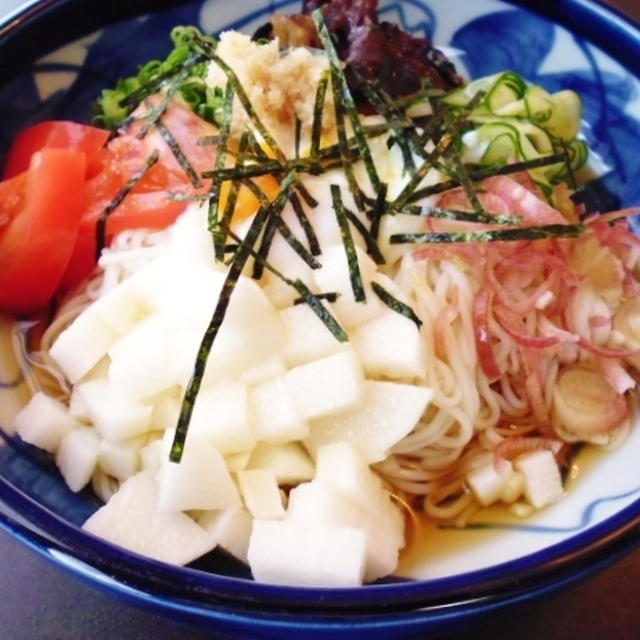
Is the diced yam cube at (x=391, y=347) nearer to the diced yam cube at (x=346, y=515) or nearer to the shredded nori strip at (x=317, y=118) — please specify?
the diced yam cube at (x=346, y=515)

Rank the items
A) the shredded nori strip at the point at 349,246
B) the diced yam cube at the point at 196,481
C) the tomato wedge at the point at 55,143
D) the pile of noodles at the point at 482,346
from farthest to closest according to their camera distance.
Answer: the tomato wedge at the point at 55,143 < the pile of noodles at the point at 482,346 < the shredded nori strip at the point at 349,246 < the diced yam cube at the point at 196,481

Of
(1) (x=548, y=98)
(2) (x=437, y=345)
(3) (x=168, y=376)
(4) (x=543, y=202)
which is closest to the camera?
(3) (x=168, y=376)

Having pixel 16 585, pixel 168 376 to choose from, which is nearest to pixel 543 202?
pixel 168 376

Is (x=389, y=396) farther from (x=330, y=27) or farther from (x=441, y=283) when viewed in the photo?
(x=330, y=27)

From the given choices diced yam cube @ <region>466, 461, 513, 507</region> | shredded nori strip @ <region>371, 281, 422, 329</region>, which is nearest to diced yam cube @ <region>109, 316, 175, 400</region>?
shredded nori strip @ <region>371, 281, 422, 329</region>

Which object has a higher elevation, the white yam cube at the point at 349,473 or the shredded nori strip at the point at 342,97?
the shredded nori strip at the point at 342,97

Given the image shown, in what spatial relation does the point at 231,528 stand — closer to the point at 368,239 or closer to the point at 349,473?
the point at 349,473

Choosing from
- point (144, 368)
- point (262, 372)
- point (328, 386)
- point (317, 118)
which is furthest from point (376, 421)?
point (317, 118)

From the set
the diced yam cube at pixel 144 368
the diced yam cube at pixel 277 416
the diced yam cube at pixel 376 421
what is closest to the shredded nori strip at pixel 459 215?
the diced yam cube at pixel 376 421
